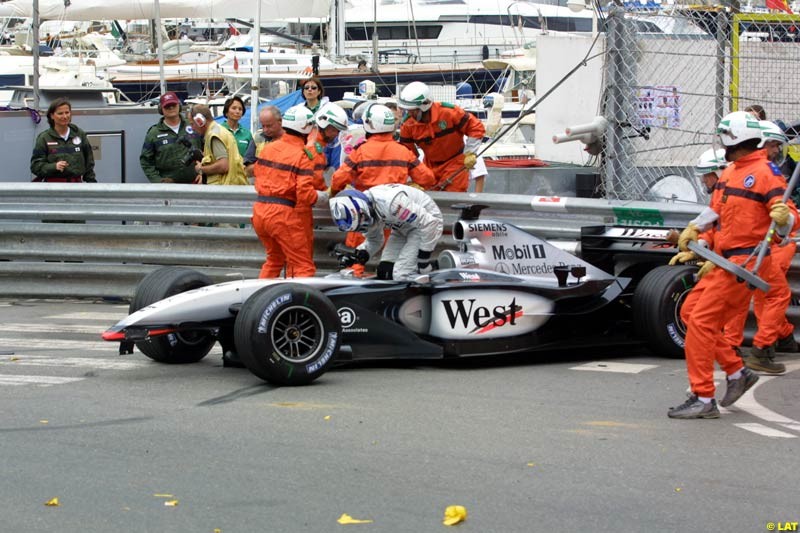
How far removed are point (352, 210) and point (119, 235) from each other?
3.30 m

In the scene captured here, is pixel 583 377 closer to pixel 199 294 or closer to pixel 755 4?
pixel 199 294

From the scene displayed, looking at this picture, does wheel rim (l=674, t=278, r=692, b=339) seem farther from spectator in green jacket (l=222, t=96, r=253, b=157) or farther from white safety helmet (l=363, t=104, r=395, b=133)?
spectator in green jacket (l=222, t=96, r=253, b=157)

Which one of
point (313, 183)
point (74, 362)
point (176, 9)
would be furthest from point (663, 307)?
point (176, 9)

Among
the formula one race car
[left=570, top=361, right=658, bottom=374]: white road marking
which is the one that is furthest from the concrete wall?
[left=570, top=361, right=658, bottom=374]: white road marking

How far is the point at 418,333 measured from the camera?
8297mm

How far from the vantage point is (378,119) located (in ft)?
31.5

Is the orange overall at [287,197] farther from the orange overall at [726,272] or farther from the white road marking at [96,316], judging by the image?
the orange overall at [726,272]

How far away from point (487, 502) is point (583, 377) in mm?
3032

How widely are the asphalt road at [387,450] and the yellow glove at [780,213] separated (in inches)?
43.5

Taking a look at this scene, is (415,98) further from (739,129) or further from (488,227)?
(739,129)

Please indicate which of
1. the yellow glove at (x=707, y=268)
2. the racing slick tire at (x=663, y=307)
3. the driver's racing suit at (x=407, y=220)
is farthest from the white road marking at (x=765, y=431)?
the driver's racing suit at (x=407, y=220)

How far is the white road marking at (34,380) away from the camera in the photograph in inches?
298

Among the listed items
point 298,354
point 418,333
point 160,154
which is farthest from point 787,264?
point 160,154

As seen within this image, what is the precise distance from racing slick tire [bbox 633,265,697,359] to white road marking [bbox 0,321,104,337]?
4180 millimetres
